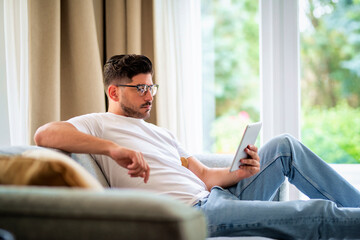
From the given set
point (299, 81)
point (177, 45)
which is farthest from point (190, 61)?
point (299, 81)

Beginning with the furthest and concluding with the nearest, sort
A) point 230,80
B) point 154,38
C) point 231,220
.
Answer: point 230,80 → point 154,38 → point 231,220

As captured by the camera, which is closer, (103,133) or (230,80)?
(103,133)

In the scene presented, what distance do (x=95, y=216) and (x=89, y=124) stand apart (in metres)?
1.12

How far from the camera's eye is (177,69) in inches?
119

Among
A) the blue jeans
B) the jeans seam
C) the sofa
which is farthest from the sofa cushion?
the jeans seam

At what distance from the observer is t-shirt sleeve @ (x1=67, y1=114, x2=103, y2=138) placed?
177 cm

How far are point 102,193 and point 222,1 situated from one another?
271cm

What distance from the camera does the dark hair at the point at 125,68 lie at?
2.01 m

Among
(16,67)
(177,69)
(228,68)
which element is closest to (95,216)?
(16,67)

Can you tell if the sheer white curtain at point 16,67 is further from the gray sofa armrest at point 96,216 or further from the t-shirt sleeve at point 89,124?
the gray sofa armrest at point 96,216

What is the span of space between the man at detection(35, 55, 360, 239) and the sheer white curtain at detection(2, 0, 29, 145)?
52 centimetres

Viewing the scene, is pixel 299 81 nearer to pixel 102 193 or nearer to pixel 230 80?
pixel 230 80

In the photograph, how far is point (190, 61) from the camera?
305 centimetres

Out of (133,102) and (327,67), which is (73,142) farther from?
(327,67)
